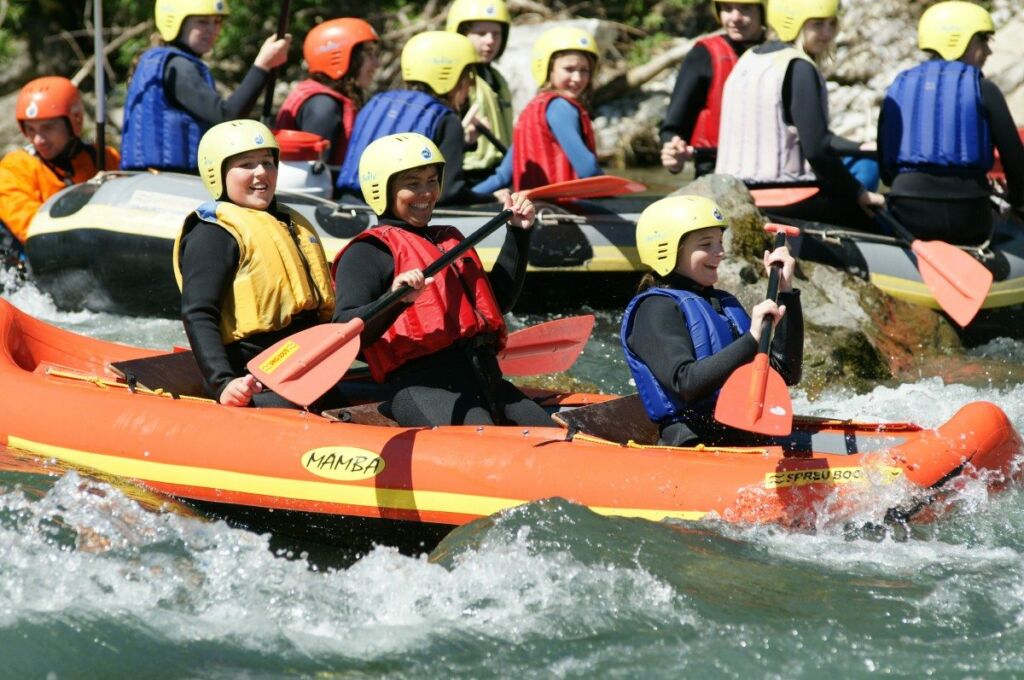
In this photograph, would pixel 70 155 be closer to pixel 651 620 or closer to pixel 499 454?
pixel 499 454

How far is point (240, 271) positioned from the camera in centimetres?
499

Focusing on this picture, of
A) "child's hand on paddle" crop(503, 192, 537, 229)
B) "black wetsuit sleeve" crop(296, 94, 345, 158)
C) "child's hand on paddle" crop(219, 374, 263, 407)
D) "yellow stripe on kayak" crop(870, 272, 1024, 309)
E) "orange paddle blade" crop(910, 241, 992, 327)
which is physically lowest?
"yellow stripe on kayak" crop(870, 272, 1024, 309)

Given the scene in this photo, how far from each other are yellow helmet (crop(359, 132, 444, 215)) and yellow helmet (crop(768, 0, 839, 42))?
10.5ft

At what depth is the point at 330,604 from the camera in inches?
159

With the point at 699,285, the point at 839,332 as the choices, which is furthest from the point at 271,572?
the point at 839,332

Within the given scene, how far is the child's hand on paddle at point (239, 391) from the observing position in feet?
15.8

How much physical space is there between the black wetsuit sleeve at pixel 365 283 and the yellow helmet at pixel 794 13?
351 cm

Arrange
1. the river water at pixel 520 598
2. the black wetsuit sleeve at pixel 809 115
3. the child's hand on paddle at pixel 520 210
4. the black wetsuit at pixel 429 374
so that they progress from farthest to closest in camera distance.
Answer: the black wetsuit sleeve at pixel 809 115, the child's hand on paddle at pixel 520 210, the black wetsuit at pixel 429 374, the river water at pixel 520 598

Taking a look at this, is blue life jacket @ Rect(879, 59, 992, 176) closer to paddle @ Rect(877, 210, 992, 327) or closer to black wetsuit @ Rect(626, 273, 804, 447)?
paddle @ Rect(877, 210, 992, 327)

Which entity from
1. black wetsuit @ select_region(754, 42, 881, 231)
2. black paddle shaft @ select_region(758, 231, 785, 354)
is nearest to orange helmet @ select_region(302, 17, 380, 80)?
black wetsuit @ select_region(754, 42, 881, 231)

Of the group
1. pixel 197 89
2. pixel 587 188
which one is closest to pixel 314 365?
pixel 587 188

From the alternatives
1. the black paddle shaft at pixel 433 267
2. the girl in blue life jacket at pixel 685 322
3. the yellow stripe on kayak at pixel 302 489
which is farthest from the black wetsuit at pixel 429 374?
the girl in blue life jacket at pixel 685 322

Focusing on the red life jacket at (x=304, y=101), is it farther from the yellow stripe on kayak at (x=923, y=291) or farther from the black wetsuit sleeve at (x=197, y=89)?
the yellow stripe on kayak at (x=923, y=291)

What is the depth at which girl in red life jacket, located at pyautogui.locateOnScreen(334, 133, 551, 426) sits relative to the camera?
4.75 meters
